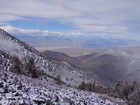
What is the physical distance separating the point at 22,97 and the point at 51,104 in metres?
1.93

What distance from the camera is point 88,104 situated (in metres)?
26.6

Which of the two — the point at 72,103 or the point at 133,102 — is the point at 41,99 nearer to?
the point at 72,103

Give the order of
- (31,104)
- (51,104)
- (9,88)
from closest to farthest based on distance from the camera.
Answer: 1. (31,104)
2. (51,104)
3. (9,88)

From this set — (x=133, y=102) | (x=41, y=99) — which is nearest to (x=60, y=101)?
(x=41, y=99)

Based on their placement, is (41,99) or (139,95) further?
(139,95)

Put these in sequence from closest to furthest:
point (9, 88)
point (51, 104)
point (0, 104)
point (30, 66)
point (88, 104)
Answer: point (0, 104), point (51, 104), point (9, 88), point (88, 104), point (30, 66)

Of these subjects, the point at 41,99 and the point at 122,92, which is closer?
the point at 41,99

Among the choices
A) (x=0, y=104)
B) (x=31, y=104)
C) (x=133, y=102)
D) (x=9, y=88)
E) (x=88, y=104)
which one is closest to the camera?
(x=0, y=104)

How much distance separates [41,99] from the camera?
70.9 ft

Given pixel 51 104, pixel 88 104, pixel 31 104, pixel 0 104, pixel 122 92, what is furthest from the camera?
pixel 122 92

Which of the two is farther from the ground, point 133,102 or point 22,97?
point 22,97

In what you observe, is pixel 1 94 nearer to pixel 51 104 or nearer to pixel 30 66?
pixel 51 104

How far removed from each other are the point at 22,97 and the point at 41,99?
1.25 metres

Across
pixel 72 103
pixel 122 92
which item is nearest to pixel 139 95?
pixel 122 92
